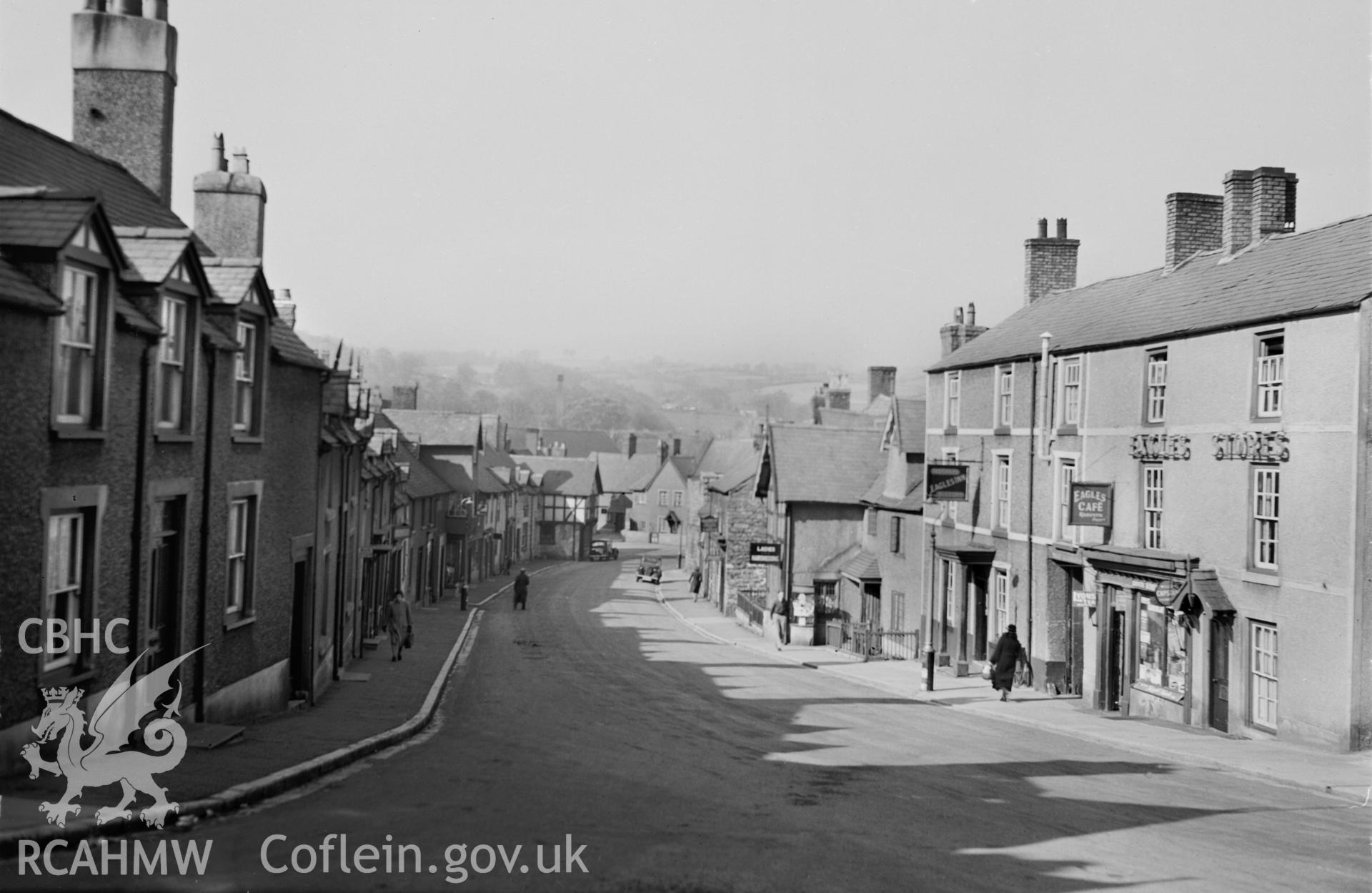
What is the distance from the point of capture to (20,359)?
1090cm

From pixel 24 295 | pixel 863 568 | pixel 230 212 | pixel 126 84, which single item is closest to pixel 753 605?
pixel 863 568

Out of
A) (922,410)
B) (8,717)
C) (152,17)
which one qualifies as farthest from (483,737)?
(922,410)

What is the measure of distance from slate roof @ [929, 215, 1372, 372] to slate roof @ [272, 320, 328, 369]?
17228 mm

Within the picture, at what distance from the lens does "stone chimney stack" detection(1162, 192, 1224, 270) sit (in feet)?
96.0

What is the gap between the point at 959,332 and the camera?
135ft

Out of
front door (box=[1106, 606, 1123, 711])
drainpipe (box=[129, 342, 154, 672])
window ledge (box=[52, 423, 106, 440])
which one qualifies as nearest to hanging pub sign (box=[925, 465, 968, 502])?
front door (box=[1106, 606, 1123, 711])

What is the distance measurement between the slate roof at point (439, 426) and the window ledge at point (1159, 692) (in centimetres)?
4527

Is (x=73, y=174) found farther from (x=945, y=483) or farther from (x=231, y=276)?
(x=945, y=483)

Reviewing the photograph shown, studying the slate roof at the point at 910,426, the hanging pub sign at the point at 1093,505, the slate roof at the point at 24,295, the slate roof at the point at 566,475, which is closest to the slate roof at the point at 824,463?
the slate roof at the point at 910,426

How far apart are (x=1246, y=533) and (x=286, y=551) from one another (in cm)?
1753

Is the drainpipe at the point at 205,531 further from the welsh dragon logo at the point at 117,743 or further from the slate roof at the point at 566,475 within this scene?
the slate roof at the point at 566,475

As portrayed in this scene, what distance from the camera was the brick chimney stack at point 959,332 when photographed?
133ft

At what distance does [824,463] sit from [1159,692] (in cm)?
2400

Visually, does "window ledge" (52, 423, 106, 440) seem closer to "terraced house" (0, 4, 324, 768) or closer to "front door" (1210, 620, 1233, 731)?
"terraced house" (0, 4, 324, 768)
